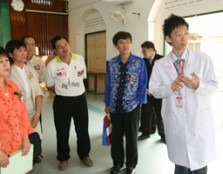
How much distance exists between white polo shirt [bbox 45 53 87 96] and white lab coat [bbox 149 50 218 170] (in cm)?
114

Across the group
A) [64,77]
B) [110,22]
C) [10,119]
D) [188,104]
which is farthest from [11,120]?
[110,22]

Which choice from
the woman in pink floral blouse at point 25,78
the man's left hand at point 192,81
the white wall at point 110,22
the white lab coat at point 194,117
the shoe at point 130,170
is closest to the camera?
the man's left hand at point 192,81

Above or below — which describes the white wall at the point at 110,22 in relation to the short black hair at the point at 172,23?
above

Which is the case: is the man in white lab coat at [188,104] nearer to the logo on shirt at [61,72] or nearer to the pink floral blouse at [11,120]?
the pink floral blouse at [11,120]

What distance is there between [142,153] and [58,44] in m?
1.75

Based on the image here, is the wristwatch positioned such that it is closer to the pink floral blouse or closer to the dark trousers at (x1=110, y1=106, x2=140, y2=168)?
the dark trousers at (x1=110, y1=106, x2=140, y2=168)

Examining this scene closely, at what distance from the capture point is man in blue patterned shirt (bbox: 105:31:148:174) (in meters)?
2.28

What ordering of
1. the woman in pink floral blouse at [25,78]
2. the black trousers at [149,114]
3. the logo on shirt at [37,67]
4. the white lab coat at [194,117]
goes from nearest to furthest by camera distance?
the white lab coat at [194,117] < the woman in pink floral blouse at [25,78] < the logo on shirt at [37,67] < the black trousers at [149,114]

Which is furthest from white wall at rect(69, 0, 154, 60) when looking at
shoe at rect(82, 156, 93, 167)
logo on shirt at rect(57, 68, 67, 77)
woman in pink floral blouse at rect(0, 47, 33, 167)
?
woman in pink floral blouse at rect(0, 47, 33, 167)

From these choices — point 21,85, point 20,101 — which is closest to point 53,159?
point 21,85

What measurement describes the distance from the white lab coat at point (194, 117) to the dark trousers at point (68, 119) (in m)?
1.17

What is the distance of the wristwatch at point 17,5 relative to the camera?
316 inches

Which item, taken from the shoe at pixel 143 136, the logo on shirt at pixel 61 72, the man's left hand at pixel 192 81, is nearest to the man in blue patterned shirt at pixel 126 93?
the logo on shirt at pixel 61 72

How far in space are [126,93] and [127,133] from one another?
43cm
